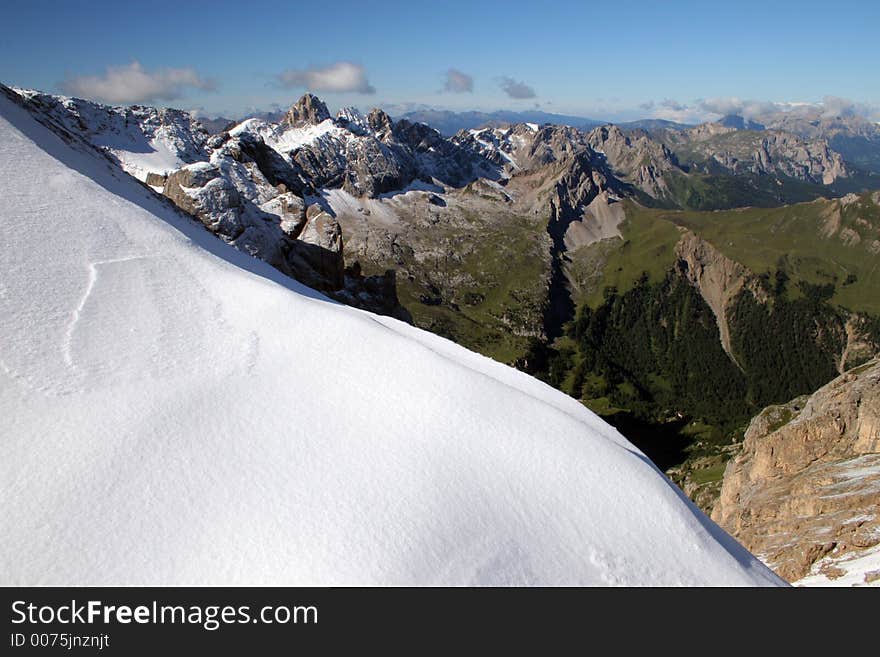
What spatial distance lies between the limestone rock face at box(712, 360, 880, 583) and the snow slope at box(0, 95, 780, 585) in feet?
143

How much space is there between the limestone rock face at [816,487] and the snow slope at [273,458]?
4371cm

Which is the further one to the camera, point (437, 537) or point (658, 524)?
point (658, 524)

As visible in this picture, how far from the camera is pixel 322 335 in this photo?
2116cm

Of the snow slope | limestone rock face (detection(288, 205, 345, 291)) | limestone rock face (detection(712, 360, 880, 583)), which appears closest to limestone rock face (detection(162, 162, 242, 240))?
limestone rock face (detection(288, 205, 345, 291))

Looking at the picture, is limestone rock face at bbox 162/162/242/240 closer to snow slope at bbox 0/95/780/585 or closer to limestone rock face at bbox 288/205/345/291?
limestone rock face at bbox 288/205/345/291

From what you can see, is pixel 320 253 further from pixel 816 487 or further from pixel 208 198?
pixel 816 487

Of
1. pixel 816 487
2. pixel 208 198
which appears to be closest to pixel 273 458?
pixel 208 198

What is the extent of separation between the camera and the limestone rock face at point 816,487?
48.6 meters

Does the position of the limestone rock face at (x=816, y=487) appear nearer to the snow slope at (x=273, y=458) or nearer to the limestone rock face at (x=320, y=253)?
the snow slope at (x=273, y=458)

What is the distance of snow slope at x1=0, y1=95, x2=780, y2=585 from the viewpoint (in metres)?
12.4

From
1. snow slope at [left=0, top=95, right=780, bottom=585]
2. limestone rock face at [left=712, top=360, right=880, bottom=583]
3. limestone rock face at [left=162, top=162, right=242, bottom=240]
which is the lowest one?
limestone rock face at [left=712, top=360, right=880, bottom=583]

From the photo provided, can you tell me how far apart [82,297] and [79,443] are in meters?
8.38

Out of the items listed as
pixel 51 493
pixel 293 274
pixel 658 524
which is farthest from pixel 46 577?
pixel 293 274
